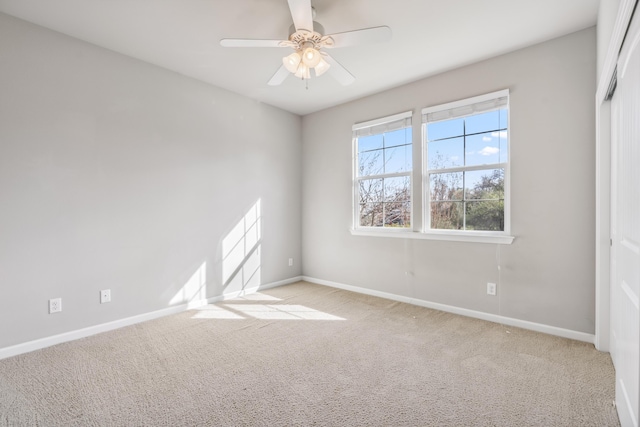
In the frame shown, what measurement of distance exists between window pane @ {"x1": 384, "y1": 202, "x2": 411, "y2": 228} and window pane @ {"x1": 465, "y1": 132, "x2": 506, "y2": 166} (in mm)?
879

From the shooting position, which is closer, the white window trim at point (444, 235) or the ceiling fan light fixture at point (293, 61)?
the ceiling fan light fixture at point (293, 61)

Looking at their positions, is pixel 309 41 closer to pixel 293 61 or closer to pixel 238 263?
pixel 293 61

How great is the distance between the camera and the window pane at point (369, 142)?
4129 mm

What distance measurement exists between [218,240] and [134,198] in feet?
3.54

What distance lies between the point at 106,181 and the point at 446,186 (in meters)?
3.48

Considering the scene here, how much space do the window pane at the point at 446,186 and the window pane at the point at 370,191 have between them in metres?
0.73

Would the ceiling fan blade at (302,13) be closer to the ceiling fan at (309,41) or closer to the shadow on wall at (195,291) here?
the ceiling fan at (309,41)

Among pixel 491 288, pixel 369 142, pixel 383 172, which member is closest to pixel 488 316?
pixel 491 288

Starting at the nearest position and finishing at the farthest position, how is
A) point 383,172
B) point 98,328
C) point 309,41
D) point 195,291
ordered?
point 309,41, point 98,328, point 195,291, point 383,172

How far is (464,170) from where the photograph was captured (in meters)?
3.35

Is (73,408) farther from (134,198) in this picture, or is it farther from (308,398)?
(134,198)

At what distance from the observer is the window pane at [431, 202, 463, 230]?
341 cm

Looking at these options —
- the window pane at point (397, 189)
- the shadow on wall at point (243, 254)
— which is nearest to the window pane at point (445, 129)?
the window pane at point (397, 189)

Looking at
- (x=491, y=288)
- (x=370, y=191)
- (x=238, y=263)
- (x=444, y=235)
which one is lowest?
(x=491, y=288)
